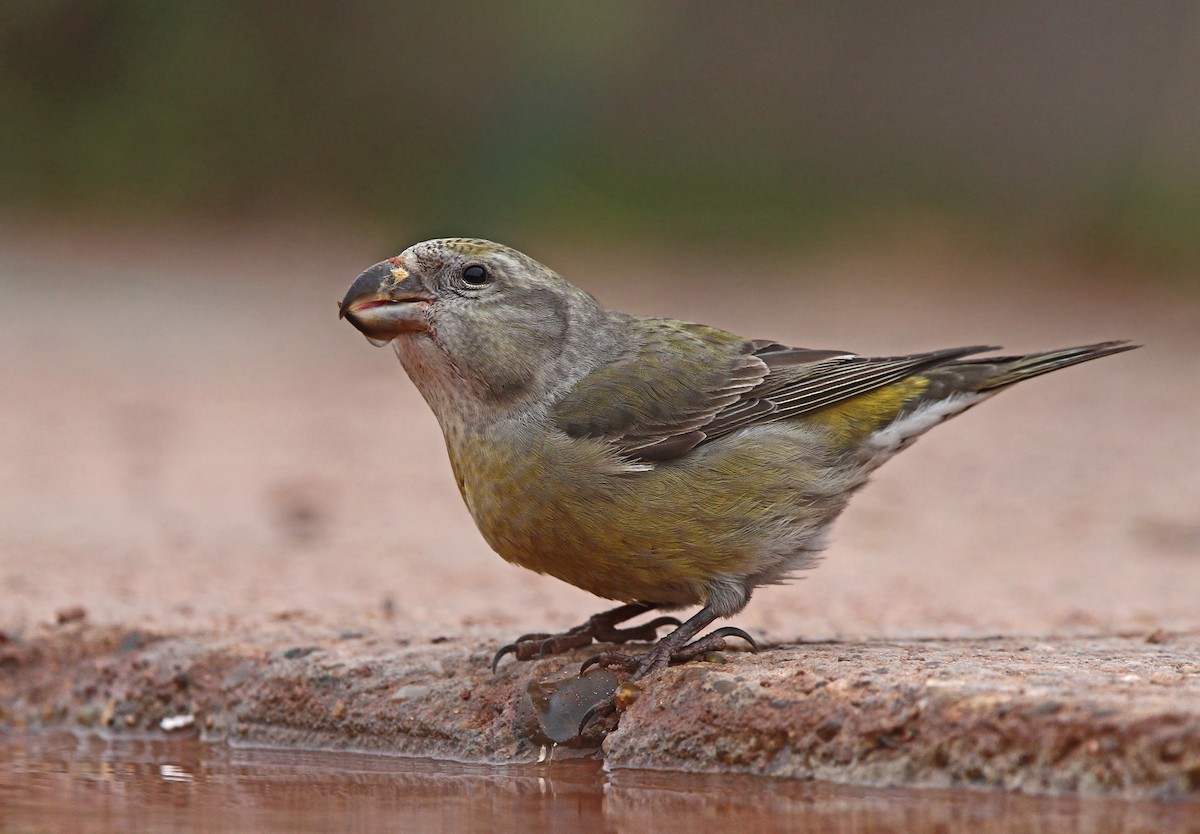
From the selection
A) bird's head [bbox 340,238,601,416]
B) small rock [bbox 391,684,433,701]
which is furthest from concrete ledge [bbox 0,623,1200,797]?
bird's head [bbox 340,238,601,416]

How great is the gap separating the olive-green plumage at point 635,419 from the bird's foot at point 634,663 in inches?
5.9

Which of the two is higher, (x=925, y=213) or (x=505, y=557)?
(x=925, y=213)

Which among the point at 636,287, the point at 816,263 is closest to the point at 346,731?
the point at 636,287

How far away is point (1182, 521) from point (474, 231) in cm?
988

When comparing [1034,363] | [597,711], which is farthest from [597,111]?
[597,711]

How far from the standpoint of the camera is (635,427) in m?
4.50

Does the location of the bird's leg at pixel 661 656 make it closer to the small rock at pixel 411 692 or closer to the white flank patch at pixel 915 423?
the small rock at pixel 411 692

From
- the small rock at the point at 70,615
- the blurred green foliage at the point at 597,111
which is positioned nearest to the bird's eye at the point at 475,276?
the small rock at the point at 70,615

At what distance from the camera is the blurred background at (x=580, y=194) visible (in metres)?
10.8

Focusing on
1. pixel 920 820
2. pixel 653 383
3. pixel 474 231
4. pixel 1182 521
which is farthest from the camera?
pixel 474 231

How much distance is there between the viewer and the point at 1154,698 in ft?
10.6

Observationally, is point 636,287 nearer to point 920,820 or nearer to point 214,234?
point 214,234

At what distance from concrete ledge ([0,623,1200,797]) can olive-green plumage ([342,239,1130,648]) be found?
33 centimetres

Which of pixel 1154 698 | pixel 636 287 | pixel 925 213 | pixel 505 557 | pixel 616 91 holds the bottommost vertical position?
pixel 1154 698
